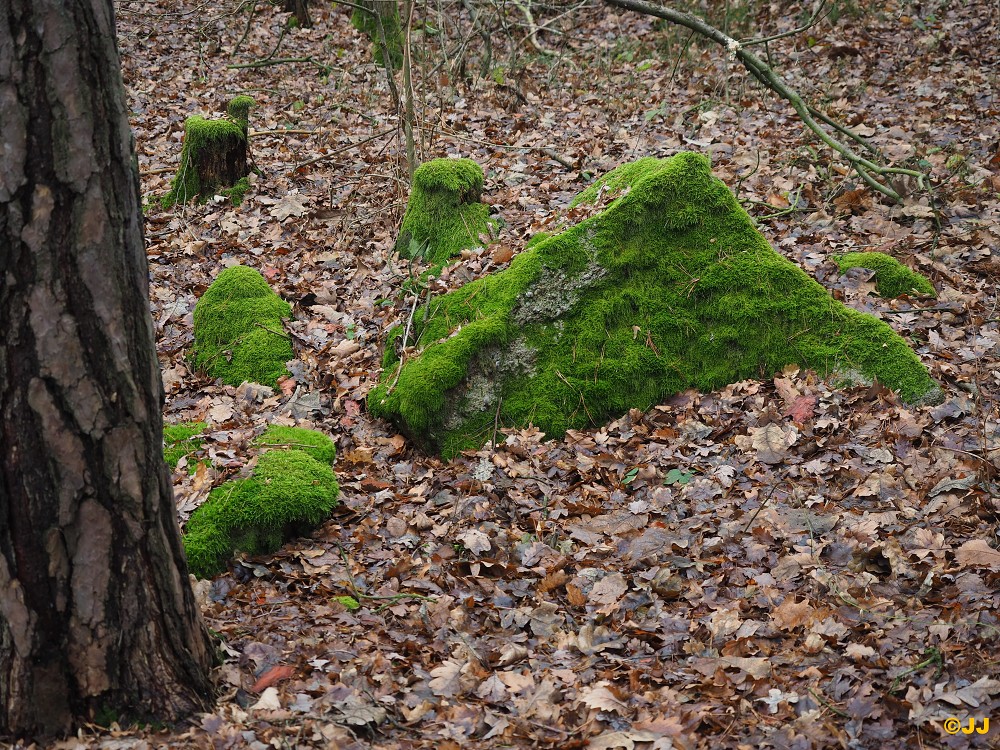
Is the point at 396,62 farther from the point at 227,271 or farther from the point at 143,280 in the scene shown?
the point at 143,280

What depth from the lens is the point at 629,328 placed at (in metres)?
5.66

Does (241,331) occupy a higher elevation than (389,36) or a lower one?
lower

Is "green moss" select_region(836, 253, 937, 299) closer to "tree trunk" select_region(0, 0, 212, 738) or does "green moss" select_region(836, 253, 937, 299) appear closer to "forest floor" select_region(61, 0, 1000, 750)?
"forest floor" select_region(61, 0, 1000, 750)

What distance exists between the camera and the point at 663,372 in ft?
18.1

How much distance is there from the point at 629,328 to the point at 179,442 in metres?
3.14

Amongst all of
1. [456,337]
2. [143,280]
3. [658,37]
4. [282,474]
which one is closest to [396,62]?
[658,37]

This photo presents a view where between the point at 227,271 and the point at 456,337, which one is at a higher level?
the point at 227,271

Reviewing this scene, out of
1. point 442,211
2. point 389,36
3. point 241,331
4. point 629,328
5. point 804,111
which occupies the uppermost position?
point 389,36

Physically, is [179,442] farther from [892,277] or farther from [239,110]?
[239,110]

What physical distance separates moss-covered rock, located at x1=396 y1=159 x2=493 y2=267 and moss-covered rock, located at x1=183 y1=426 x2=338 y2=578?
9.72 ft

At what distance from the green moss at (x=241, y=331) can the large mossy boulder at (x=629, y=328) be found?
1120 mm

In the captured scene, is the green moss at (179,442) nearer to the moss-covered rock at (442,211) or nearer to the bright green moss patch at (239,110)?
the moss-covered rock at (442,211)

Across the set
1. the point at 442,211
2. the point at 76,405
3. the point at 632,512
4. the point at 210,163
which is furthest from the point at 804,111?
the point at 76,405

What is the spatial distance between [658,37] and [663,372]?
29.5 ft
